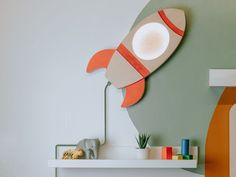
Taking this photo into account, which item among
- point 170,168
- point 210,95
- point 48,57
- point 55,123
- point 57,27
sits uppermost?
point 57,27

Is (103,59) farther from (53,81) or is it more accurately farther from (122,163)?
(122,163)

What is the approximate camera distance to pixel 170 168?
6.88ft

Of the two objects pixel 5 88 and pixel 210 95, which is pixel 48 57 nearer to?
pixel 5 88

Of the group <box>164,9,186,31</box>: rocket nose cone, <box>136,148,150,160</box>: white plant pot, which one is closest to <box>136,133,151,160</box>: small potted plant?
<box>136,148,150,160</box>: white plant pot

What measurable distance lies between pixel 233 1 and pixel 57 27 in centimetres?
82

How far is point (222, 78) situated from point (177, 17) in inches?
13.6

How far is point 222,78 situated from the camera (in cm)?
202

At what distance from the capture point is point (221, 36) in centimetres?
211

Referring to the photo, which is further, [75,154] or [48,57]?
[48,57]

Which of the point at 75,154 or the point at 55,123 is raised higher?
the point at 55,123

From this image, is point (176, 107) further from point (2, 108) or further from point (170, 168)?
point (2, 108)

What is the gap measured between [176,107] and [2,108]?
0.81 m

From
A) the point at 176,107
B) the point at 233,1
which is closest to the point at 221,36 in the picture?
the point at 233,1

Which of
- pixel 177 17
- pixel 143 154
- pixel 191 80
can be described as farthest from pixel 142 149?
pixel 177 17
